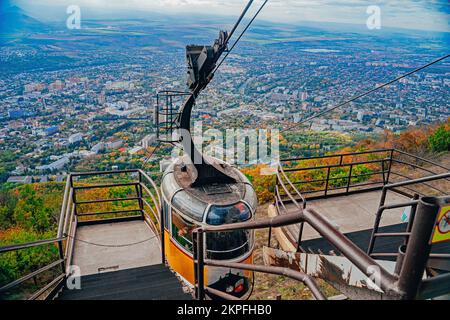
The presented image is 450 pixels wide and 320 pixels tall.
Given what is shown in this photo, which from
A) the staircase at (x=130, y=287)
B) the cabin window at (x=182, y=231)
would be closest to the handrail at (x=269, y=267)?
the staircase at (x=130, y=287)

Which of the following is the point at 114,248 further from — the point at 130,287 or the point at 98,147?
the point at 98,147

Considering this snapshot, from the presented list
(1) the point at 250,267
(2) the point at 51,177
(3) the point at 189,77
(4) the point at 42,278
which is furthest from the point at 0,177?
(1) the point at 250,267

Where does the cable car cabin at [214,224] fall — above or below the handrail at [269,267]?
below

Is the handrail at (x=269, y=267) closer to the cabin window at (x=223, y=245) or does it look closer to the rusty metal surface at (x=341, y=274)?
the rusty metal surface at (x=341, y=274)

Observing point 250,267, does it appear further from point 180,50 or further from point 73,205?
point 180,50

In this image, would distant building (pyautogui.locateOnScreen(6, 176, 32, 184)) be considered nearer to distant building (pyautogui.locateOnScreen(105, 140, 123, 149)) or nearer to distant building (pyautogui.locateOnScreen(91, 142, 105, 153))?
distant building (pyautogui.locateOnScreen(91, 142, 105, 153))

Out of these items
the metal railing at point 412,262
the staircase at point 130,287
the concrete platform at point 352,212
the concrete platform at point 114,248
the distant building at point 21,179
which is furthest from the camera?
the distant building at point 21,179
